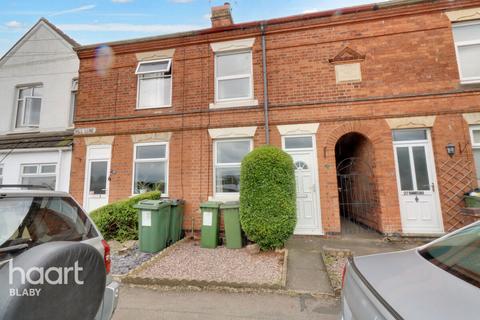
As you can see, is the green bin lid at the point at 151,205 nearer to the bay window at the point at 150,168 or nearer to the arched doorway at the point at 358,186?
the bay window at the point at 150,168

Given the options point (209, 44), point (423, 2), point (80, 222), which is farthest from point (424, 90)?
point (80, 222)

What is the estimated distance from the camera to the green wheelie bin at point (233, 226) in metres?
5.41

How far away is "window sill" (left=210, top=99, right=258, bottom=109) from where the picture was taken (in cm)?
697

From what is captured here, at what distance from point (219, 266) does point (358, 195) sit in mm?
5299

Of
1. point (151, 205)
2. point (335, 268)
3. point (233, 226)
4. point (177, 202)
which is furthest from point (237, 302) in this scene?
point (177, 202)

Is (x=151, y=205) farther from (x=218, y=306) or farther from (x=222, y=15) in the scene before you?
(x=222, y=15)

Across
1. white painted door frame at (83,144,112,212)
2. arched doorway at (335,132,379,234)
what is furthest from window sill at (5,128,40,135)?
arched doorway at (335,132,379,234)

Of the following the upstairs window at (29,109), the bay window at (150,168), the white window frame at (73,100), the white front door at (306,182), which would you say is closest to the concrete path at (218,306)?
the white front door at (306,182)

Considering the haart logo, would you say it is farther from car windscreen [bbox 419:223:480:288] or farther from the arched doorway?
the arched doorway

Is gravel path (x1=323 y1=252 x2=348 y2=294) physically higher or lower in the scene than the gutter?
lower

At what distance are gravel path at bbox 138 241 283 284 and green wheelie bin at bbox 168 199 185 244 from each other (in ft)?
2.23

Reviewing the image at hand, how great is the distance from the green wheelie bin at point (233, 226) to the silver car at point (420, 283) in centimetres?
369

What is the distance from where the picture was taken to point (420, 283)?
1371 millimetres

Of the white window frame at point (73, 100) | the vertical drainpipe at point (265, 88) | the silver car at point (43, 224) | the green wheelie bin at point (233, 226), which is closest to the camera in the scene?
the silver car at point (43, 224)
